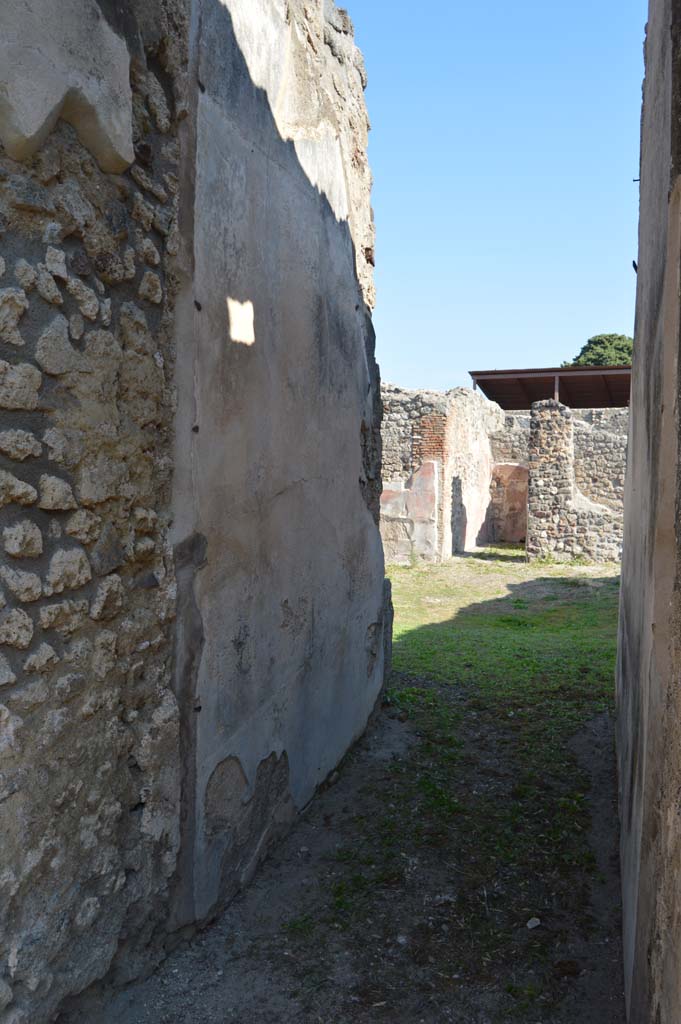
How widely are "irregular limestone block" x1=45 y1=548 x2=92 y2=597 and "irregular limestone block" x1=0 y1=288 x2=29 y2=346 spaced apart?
1.62ft

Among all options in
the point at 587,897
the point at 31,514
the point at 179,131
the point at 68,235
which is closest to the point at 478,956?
the point at 587,897

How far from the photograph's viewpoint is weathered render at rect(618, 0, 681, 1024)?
1580 mm

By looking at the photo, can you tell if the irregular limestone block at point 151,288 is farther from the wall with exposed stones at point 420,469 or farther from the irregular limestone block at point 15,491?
the wall with exposed stones at point 420,469

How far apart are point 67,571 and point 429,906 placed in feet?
6.08

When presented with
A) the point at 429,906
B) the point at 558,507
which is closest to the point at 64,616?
the point at 429,906

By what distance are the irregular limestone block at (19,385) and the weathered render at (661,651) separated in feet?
4.52

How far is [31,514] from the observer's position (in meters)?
1.79

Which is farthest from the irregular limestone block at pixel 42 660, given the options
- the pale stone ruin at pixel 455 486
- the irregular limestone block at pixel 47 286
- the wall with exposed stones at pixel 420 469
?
the pale stone ruin at pixel 455 486

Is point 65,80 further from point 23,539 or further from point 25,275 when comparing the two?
point 23,539

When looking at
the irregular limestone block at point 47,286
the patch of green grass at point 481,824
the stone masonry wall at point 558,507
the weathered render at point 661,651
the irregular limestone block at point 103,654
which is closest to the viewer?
the weathered render at point 661,651

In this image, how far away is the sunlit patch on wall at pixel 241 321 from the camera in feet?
9.00

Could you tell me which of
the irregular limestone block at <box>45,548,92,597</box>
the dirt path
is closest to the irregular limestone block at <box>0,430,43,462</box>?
the irregular limestone block at <box>45,548,92,597</box>

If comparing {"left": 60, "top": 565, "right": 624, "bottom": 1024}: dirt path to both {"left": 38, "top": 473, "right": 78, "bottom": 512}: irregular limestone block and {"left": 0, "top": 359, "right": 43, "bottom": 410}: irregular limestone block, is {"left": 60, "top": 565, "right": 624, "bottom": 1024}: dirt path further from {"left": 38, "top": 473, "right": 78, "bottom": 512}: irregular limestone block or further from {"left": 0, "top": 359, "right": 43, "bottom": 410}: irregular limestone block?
{"left": 0, "top": 359, "right": 43, "bottom": 410}: irregular limestone block

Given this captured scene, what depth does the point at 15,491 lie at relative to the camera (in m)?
1.71
